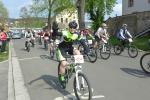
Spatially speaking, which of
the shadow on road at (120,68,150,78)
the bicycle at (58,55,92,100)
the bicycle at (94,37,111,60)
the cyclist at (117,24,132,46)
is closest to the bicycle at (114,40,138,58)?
the cyclist at (117,24,132,46)

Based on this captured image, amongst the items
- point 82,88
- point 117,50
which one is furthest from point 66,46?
point 117,50

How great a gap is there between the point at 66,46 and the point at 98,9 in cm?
5701

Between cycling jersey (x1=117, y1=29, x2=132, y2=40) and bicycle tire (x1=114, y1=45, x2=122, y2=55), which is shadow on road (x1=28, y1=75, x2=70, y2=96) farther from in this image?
bicycle tire (x1=114, y1=45, x2=122, y2=55)

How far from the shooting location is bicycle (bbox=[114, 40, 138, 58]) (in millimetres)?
19375

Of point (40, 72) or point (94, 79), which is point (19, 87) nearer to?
point (94, 79)

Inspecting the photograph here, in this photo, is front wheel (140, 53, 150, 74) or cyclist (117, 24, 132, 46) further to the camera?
cyclist (117, 24, 132, 46)

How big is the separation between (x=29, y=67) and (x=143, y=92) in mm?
7357

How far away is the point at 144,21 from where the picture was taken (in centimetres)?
3934

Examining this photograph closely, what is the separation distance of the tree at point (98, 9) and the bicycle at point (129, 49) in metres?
37.2

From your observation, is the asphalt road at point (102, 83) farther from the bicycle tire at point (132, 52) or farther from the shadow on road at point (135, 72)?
the bicycle tire at point (132, 52)

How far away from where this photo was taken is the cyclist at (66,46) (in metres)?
9.76

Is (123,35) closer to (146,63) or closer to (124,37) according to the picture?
(124,37)

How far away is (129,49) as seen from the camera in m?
19.6

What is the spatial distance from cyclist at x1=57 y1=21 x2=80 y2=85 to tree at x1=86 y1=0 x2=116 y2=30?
48372mm
